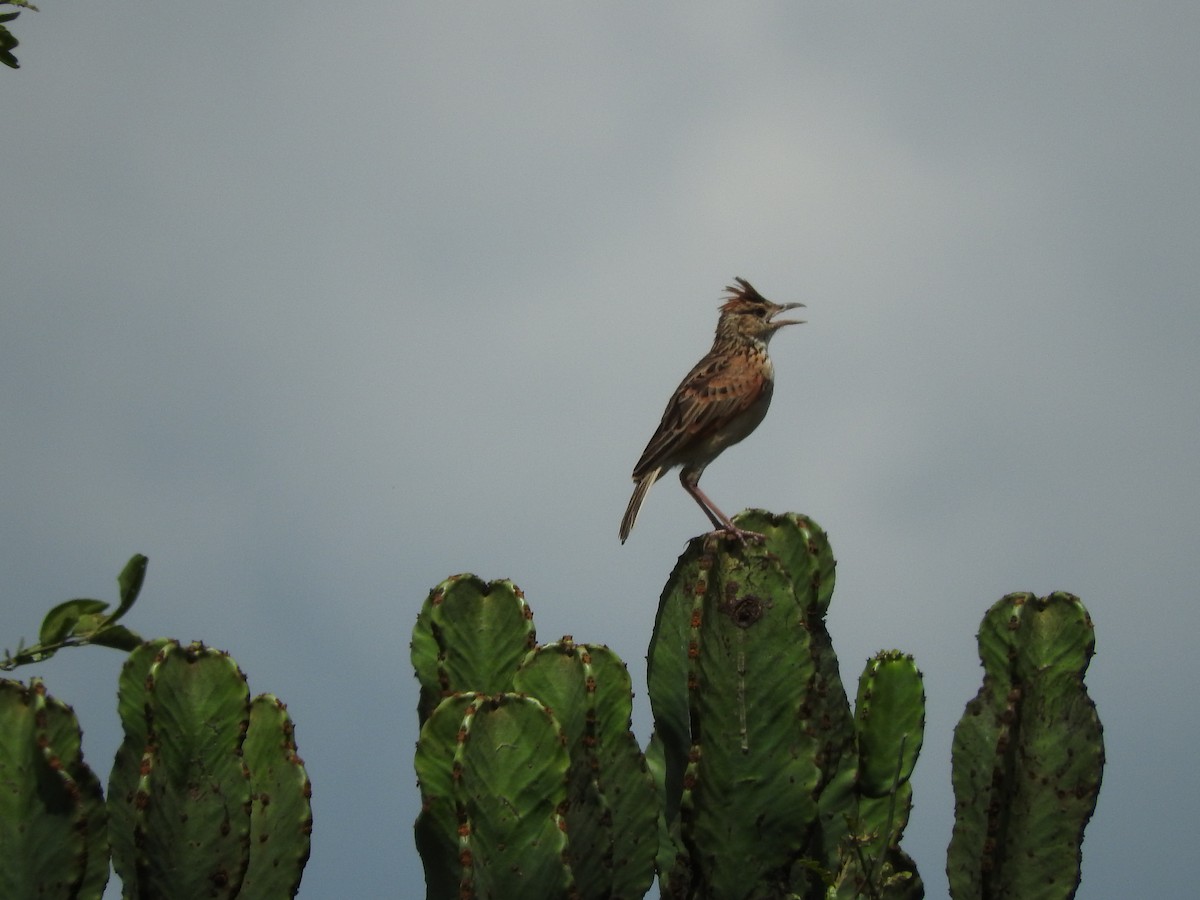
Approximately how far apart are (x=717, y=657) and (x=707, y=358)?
4310 mm

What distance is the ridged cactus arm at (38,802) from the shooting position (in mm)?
5840

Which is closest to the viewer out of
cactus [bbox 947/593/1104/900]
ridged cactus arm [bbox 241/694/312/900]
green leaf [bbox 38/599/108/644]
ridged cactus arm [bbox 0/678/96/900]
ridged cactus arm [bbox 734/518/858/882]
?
green leaf [bbox 38/599/108/644]

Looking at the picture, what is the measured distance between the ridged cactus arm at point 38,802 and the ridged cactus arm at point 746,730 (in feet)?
7.52

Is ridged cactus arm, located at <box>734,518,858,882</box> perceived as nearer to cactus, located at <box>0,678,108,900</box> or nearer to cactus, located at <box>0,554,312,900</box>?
cactus, located at <box>0,554,312,900</box>

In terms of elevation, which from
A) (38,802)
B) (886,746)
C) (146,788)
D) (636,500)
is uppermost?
(636,500)

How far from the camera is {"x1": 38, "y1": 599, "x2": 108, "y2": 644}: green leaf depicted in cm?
502

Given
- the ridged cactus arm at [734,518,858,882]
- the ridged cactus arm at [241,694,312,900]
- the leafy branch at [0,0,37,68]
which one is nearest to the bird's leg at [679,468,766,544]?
the ridged cactus arm at [734,518,858,882]

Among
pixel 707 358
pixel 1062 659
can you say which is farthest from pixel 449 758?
pixel 707 358

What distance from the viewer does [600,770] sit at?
6043mm

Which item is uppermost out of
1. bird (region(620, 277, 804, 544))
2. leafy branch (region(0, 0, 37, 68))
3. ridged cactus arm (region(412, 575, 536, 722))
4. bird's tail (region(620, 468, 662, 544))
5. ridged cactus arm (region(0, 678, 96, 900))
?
bird (region(620, 277, 804, 544))

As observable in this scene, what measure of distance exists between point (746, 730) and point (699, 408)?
3514 millimetres

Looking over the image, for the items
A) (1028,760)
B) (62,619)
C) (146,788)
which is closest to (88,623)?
(62,619)

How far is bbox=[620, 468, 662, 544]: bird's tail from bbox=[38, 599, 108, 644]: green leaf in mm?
4217

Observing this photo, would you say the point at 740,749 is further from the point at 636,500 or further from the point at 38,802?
the point at 636,500
